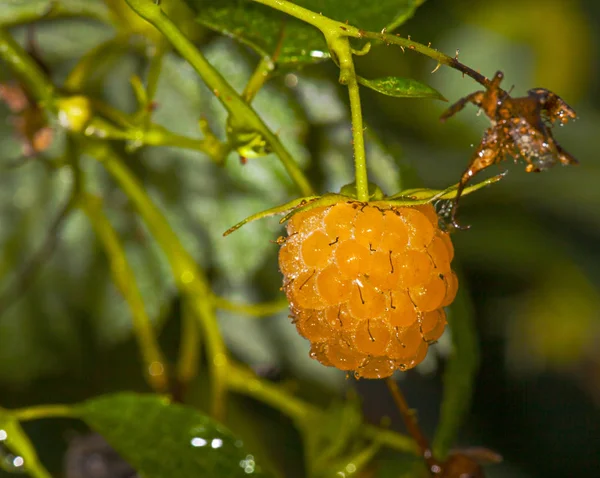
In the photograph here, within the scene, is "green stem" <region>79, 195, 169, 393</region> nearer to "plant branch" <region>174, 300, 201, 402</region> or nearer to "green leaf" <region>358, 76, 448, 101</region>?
"plant branch" <region>174, 300, 201, 402</region>

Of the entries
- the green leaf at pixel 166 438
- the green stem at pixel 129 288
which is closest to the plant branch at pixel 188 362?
the green stem at pixel 129 288

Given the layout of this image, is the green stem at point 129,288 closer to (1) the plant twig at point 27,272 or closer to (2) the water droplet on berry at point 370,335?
(1) the plant twig at point 27,272

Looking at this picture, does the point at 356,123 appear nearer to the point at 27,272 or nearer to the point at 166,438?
the point at 166,438

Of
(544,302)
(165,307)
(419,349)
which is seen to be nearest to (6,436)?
(165,307)

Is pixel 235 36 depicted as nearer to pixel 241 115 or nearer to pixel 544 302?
pixel 241 115

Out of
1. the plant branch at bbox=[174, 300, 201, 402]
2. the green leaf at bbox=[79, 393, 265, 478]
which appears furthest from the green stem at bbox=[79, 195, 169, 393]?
the green leaf at bbox=[79, 393, 265, 478]
